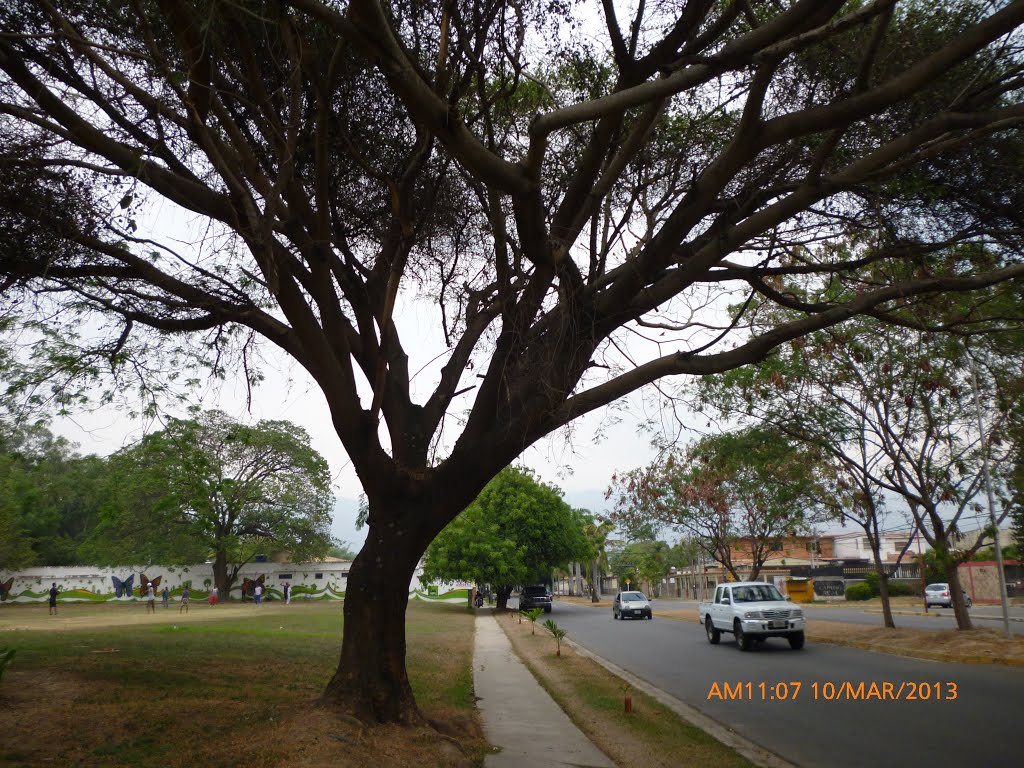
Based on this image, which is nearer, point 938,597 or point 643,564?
point 938,597

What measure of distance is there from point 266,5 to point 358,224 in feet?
10.1

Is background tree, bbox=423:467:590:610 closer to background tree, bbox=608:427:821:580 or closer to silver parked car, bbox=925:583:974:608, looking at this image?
background tree, bbox=608:427:821:580

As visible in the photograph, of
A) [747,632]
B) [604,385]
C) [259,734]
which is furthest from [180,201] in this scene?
[747,632]

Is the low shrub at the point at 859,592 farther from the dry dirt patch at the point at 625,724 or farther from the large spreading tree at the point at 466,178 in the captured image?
the large spreading tree at the point at 466,178

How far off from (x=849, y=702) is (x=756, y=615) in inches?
287

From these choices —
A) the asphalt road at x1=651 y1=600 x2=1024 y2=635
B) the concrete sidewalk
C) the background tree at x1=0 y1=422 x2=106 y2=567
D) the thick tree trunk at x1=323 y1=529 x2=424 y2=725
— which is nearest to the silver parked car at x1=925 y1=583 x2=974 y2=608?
the asphalt road at x1=651 y1=600 x2=1024 y2=635

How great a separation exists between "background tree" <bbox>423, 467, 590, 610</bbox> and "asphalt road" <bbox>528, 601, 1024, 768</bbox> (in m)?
19.8

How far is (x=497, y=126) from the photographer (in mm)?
9812

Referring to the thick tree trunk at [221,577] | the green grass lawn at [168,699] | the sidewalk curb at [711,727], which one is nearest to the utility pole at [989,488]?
the sidewalk curb at [711,727]

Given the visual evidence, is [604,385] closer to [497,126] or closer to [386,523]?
[386,523]

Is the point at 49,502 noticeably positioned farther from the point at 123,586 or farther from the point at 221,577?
the point at 221,577

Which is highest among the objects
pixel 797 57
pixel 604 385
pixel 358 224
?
pixel 797 57

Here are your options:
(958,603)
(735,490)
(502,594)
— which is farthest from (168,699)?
(502,594)

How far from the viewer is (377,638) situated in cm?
757
